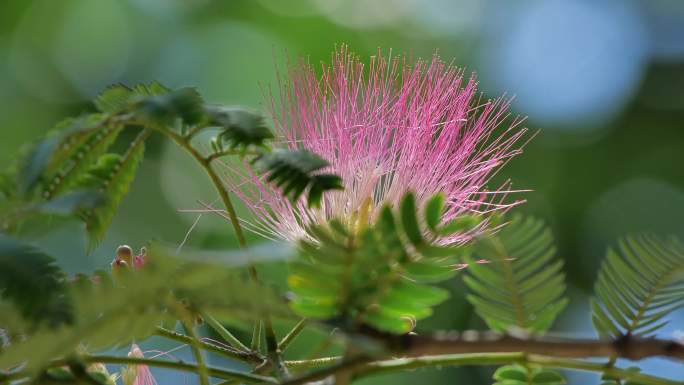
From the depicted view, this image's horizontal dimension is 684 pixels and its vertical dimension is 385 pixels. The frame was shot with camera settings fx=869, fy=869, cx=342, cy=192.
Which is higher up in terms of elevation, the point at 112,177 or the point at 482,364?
the point at 112,177

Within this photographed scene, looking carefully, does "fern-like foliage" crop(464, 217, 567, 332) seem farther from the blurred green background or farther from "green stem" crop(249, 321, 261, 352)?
the blurred green background

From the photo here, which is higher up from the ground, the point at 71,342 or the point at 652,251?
the point at 652,251

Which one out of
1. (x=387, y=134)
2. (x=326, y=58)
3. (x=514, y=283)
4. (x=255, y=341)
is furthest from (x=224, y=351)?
(x=326, y=58)

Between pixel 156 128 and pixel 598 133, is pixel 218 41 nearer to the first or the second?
pixel 598 133

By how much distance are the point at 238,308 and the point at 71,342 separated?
9cm

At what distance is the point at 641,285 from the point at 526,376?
10cm

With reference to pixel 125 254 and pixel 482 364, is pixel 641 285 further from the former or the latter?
pixel 125 254

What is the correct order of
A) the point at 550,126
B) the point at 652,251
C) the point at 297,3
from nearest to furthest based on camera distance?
the point at 652,251, the point at 550,126, the point at 297,3

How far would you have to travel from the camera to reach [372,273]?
50cm

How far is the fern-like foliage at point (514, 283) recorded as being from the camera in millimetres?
557

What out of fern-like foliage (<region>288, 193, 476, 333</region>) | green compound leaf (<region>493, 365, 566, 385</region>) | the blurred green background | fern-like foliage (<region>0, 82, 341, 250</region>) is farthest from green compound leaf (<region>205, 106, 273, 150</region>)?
the blurred green background

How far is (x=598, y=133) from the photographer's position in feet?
16.1

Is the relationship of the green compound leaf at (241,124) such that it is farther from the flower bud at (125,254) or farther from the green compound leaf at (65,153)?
the flower bud at (125,254)

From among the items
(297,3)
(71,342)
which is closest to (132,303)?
(71,342)
